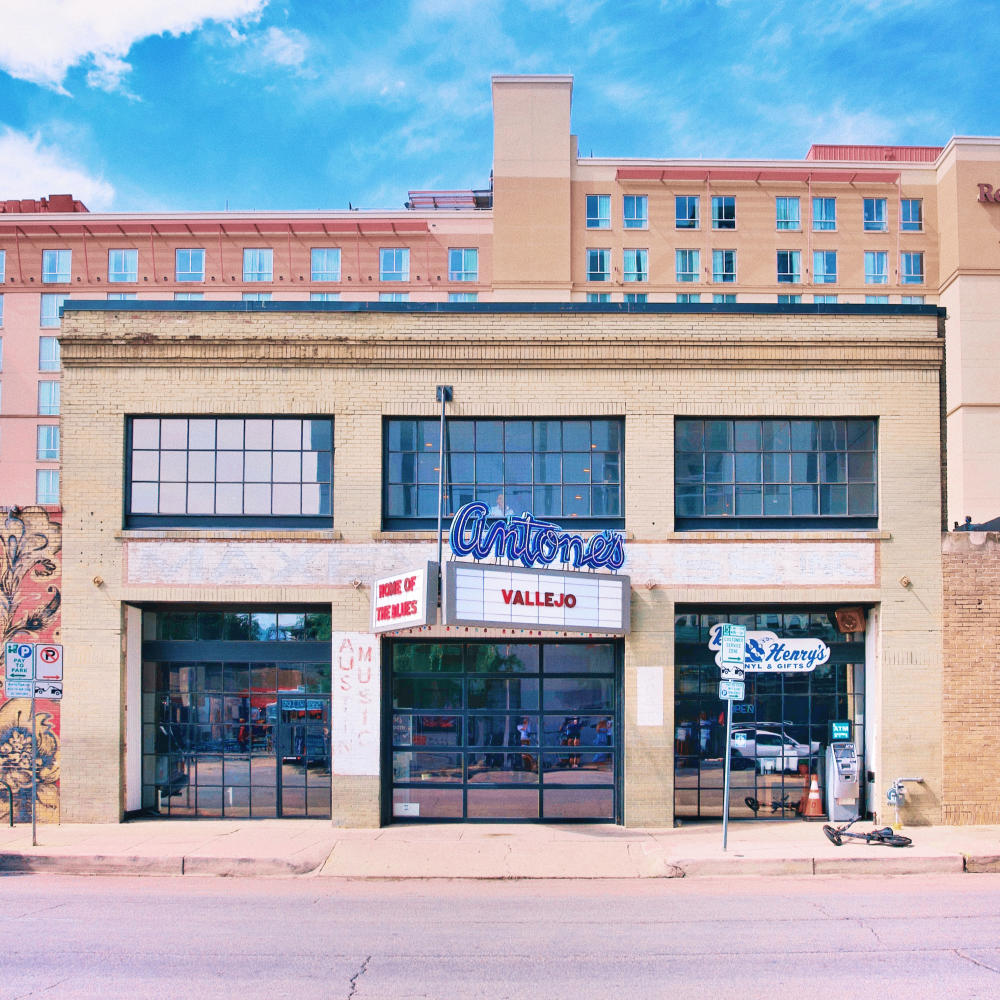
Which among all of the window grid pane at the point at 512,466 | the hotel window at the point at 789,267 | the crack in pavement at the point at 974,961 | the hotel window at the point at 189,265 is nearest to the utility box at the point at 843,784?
the window grid pane at the point at 512,466

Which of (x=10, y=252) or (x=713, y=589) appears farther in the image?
(x=10, y=252)

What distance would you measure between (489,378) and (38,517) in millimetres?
7995

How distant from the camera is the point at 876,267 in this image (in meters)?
60.8

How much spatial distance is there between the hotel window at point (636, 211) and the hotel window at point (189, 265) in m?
27.0

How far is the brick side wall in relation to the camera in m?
16.2

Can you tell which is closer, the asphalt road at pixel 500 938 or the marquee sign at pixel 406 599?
the asphalt road at pixel 500 938

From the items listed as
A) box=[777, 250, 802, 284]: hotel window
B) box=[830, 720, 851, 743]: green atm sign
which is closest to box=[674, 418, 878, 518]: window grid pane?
box=[830, 720, 851, 743]: green atm sign

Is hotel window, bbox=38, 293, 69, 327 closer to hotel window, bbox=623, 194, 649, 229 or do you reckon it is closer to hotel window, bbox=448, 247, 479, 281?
hotel window, bbox=448, 247, 479, 281

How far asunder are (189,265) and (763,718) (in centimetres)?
5546

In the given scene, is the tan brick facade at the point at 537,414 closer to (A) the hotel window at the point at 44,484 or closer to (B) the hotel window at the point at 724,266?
(B) the hotel window at the point at 724,266

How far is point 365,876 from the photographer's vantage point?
13578 mm

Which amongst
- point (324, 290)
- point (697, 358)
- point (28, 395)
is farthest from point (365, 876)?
point (28, 395)

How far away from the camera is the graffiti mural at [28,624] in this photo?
53.8 ft

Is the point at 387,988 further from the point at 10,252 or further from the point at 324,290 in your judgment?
the point at 10,252
